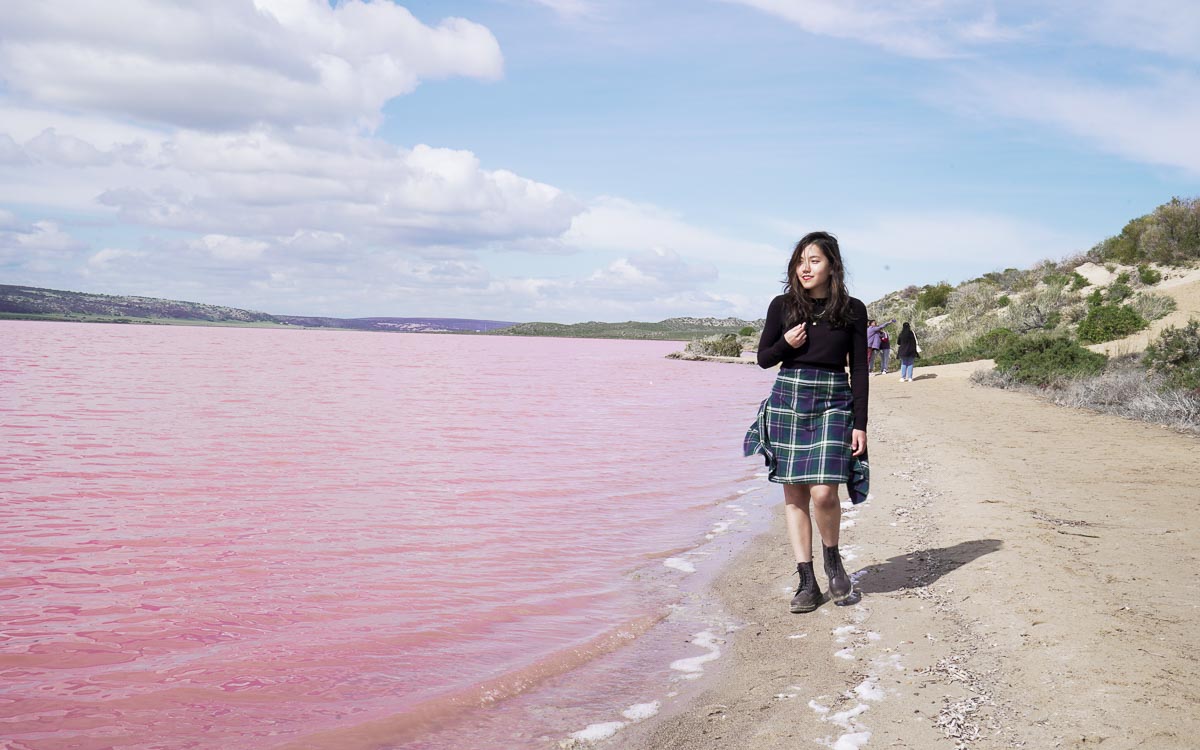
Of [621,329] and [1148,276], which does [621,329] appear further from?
[1148,276]

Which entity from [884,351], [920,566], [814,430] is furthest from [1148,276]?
[814,430]

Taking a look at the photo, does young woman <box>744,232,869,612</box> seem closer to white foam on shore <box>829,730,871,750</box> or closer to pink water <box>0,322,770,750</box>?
pink water <box>0,322,770,750</box>

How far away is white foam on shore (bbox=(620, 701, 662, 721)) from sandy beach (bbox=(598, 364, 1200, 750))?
6cm

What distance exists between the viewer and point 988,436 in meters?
11.6

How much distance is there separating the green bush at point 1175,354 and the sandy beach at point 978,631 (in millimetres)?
6526

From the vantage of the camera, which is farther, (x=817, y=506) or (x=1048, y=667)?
(x=817, y=506)

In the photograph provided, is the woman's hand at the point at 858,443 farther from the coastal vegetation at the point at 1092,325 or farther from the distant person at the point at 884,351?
the distant person at the point at 884,351

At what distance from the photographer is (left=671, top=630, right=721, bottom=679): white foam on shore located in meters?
4.16

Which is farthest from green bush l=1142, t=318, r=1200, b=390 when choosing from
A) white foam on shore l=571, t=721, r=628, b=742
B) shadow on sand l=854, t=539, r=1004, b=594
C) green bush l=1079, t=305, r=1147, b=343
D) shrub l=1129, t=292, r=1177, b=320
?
white foam on shore l=571, t=721, r=628, b=742

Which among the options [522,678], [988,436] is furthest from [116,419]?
[988,436]

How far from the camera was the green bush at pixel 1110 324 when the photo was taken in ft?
71.1

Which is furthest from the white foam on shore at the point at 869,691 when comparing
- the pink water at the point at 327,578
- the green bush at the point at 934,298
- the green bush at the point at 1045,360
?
the green bush at the point at 934,298

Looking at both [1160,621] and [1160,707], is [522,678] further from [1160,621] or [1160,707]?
[1160,621]

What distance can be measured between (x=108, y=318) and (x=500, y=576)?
159852 millimetres
